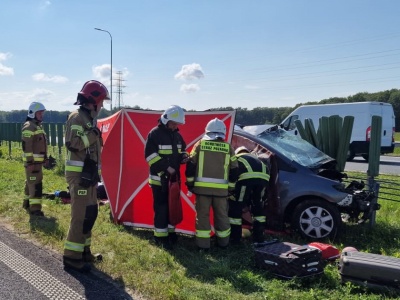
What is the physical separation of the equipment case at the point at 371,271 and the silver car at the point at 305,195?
4.78ft

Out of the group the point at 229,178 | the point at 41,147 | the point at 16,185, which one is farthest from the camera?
the point at 16,185

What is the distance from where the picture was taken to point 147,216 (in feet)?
19.9

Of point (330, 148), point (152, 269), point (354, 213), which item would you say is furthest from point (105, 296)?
point (330, 148)

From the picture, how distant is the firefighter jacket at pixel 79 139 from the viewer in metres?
4.42

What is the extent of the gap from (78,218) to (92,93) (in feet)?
4.81

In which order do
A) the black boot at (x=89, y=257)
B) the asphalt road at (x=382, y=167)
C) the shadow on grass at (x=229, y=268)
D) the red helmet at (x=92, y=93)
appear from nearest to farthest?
the shadow on grass at (x=229, y=268), the red helmet at (x=92, y=93), the black boot at (x=89, y=257), the asphalt road at (x=382, y=167)

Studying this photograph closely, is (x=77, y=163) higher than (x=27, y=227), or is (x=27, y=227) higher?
(x=77, y=163)

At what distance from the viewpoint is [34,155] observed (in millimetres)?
7090

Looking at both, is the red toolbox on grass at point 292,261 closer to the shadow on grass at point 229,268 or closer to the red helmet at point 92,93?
the shadow on grass at point 229,268

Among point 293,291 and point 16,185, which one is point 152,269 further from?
point 16,185

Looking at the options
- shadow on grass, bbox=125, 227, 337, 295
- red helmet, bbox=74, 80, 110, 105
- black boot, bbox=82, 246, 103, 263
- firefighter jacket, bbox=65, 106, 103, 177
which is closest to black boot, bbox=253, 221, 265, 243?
shadow on grass, bbox=125, 227, 337, 295

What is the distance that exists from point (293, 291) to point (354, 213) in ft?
8.38

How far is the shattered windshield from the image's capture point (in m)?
6.11

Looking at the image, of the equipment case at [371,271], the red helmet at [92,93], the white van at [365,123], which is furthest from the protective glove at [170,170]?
the white van at [365,123]
